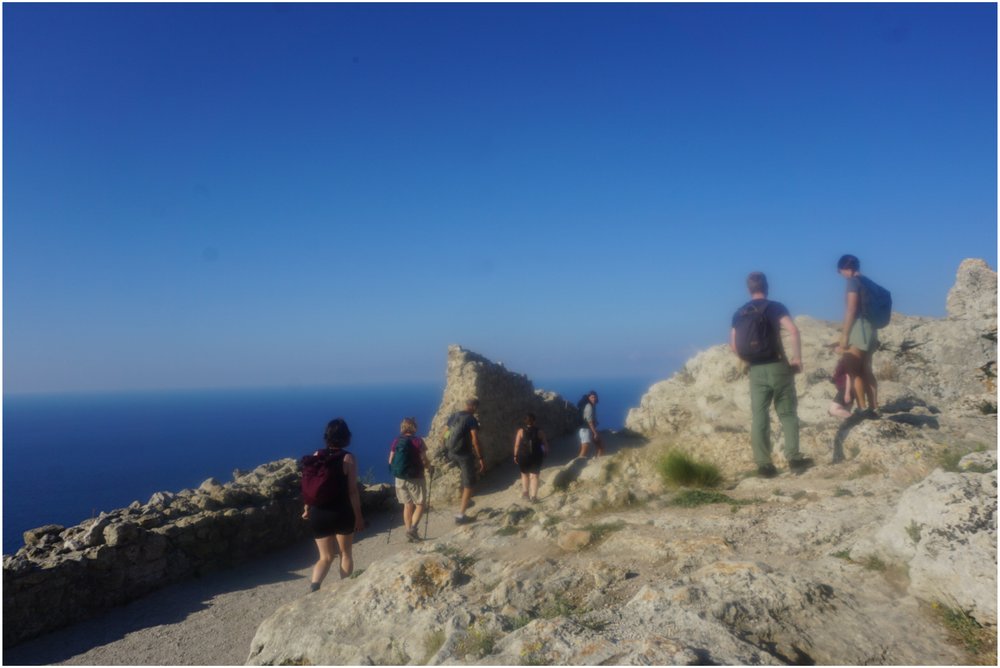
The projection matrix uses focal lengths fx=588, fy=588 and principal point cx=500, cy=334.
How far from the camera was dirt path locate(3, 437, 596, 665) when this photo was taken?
8859 mm

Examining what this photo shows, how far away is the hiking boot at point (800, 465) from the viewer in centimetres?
860

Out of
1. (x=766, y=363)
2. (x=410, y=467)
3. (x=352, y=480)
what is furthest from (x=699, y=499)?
(x=410, y=467)

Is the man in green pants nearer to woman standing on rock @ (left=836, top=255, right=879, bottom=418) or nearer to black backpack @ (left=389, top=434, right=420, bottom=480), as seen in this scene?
woman standing on rock @ (left=836, top=255, right=879, bottom=418)

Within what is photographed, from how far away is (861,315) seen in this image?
8852mm

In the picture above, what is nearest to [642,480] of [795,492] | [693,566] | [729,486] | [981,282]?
[729,486]

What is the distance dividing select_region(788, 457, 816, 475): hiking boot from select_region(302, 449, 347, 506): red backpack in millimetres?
6392

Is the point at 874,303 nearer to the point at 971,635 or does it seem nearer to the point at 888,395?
the point at 888,395

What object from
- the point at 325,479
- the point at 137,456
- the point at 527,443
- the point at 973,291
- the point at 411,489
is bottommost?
the point at 137,456

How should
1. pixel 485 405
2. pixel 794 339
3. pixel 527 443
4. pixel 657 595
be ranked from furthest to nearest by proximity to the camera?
1. pixel 485 405
2. pixel 527 443
3. pixel 794 339
4. pixel 657 595

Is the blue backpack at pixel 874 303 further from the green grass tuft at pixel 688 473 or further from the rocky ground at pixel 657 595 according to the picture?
the green grass tuft at pixel 688 473

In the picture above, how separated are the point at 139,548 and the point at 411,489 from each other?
5.63 metres

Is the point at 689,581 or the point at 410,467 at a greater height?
the point at 689,581

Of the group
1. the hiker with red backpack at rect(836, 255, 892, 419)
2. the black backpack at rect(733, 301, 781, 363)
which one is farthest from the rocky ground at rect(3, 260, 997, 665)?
the black backpack at rect(733, 301, 781, 363)

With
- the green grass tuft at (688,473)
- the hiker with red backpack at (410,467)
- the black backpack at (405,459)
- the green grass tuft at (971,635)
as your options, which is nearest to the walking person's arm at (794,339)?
the green grass tuft at (688,473)
